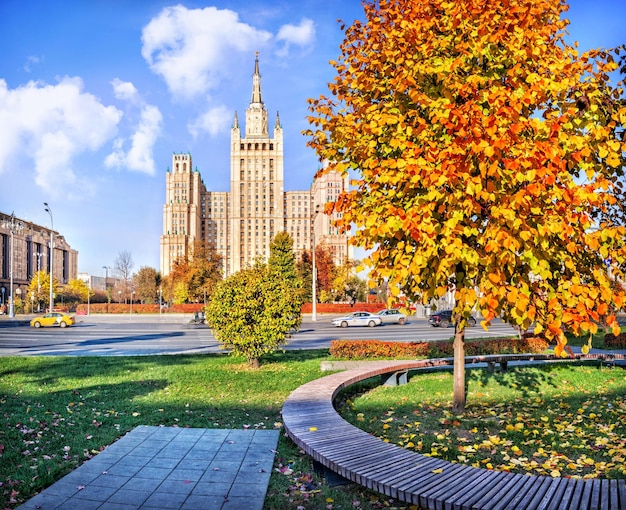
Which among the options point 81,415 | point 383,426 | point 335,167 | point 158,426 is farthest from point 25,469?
point 335,167

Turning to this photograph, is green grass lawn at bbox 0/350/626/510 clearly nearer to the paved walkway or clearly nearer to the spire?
the paved walkway

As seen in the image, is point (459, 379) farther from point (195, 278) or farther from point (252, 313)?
point (195, 278)

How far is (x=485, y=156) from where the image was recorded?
15.1 feet

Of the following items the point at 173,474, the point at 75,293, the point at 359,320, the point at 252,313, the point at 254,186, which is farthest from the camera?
the point at 254,186

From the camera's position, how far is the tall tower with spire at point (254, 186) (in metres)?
132

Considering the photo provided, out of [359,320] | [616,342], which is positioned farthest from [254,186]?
[616,342]

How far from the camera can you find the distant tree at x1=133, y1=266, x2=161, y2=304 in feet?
241

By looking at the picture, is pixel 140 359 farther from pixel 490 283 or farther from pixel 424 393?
pixel 490 283

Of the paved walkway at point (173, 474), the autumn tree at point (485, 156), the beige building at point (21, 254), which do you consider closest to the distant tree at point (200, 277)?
the beige building at point (21, 254)

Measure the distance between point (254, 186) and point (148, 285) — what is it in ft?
209

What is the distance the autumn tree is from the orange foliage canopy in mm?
20

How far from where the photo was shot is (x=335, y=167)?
606 centimetres

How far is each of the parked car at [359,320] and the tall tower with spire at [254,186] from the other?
324ft

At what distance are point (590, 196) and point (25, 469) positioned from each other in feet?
20.2
